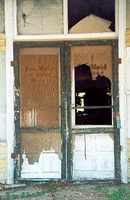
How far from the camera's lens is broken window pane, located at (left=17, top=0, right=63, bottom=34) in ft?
32.2

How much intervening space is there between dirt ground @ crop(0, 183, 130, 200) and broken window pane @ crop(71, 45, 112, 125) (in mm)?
1030

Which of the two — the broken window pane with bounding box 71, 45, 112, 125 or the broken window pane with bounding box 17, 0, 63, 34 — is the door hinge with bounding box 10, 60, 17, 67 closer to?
the broken window pane with bounding box 17, 0, 63, 34

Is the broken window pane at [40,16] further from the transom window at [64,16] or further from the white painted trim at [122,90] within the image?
the white painted trim at [122,90]

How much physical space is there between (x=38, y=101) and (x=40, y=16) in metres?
1.32

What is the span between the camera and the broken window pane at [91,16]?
9781 mm

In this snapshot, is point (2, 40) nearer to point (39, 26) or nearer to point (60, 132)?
point (39, 26)

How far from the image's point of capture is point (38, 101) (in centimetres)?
995

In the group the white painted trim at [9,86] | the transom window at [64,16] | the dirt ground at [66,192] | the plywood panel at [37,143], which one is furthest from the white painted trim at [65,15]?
the dirt ground at [66,192]

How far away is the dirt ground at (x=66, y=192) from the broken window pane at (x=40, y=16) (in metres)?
2.37

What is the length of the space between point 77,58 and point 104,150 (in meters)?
1.48

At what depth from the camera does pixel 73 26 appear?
32.2 feet

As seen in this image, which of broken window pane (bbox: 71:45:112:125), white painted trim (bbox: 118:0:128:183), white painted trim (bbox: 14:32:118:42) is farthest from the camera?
broken window pane (bbox: 71:45:112:125)

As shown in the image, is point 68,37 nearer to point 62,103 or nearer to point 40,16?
point 40,16

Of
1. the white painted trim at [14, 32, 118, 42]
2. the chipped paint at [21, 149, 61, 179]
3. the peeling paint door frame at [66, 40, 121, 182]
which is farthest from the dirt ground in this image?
the white painted trim at [14, 32, 118, 42]
